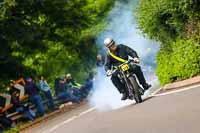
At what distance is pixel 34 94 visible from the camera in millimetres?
24109

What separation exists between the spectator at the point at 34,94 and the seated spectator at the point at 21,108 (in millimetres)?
439

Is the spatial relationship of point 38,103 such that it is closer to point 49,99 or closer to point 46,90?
point 49,99

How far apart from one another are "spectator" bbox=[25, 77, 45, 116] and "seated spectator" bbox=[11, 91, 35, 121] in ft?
1.44

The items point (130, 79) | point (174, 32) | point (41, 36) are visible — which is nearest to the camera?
point (130, 79)

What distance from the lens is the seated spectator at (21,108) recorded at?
2309cm

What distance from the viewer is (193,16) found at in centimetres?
2119

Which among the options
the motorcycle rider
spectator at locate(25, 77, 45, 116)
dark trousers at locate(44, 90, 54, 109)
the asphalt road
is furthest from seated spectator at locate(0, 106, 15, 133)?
the motorcycle rider

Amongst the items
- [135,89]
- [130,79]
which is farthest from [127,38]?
[135,89]

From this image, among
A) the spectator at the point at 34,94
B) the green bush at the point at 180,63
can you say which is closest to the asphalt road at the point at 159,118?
the green bush at the point at 180,63

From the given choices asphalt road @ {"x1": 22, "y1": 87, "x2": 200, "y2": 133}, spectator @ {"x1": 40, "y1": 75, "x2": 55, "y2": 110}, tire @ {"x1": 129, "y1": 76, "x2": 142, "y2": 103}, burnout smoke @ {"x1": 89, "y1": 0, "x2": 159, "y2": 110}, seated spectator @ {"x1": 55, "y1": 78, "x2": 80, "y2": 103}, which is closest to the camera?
asphalt road @ {"x1": 22, "y1": 87, "x2": 200, "y2": 133}

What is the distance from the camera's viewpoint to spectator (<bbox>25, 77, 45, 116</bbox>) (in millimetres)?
23906

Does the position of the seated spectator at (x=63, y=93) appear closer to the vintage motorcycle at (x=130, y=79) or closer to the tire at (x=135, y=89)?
the vintage motorcycle at (x=130, y=79)

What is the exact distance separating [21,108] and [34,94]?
98cm

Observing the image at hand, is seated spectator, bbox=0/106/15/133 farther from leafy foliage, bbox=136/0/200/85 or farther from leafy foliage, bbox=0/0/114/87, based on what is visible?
leafy foliage, bbox=136/0/200/85
